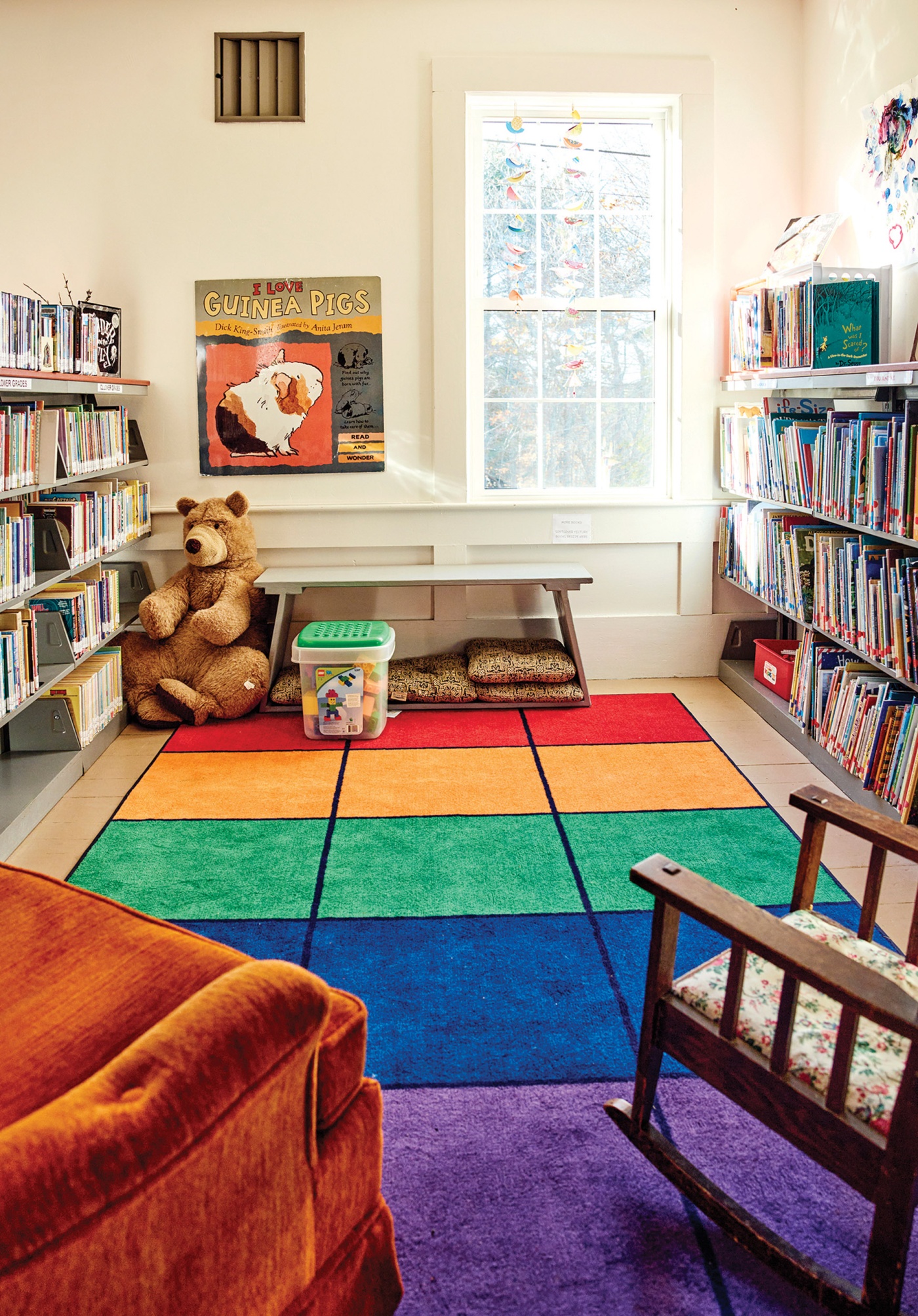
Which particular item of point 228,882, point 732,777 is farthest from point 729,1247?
point 732,777

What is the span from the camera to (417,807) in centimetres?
344

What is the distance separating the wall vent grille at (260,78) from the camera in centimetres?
451

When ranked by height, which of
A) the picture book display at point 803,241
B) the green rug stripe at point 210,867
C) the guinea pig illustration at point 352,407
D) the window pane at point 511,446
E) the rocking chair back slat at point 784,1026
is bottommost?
the green rug stripe at point 210,867

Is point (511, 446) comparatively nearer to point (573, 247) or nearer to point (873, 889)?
point (573, 247)

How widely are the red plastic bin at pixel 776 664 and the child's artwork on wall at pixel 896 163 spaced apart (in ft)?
4.93

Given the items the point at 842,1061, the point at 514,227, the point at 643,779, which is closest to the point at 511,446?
the point at 514,227

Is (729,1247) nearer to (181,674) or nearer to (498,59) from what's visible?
(181,674)

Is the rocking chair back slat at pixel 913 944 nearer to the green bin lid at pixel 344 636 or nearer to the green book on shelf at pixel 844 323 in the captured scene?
the green book on shelf at pixel 844 323

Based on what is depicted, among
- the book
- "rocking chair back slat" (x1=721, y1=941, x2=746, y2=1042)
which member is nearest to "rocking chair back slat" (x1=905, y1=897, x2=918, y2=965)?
"rocking chair back slat" (x1=721, y1=941, x2=746, y2=1042)

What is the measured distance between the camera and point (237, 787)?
3635mm

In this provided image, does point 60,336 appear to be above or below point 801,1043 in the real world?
above

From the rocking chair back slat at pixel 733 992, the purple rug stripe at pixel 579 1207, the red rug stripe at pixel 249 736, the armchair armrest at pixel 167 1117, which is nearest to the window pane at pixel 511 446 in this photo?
the red rug stripe at pixel 249 736

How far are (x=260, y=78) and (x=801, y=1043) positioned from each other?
444 centimetres

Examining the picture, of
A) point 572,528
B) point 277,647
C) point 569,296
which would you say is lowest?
point 277,647
